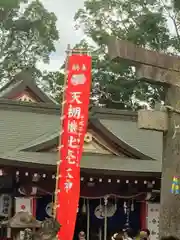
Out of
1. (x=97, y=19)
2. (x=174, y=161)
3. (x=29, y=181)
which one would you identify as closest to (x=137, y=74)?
(x=174, y=161)

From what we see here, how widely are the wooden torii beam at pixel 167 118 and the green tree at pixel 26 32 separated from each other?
78.6ft

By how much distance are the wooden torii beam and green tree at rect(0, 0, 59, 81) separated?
78.6 ft

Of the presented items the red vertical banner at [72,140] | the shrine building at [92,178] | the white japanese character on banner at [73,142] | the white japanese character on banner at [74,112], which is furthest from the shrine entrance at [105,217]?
the white japanese character on banner at [74,112]

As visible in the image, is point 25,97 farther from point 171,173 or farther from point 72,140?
point 171,173

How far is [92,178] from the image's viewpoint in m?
12.4

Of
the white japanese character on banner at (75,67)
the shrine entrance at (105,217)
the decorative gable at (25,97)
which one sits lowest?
the shrine entrance at (105,217)

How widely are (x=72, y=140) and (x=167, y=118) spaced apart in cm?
341

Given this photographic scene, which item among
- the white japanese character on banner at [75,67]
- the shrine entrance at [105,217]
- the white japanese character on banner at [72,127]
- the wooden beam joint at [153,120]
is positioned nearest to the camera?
the wooden beam joint at [153,120]

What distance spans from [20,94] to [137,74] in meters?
9.81

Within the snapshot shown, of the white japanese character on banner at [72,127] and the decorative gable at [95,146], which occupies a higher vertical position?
the white japanese character on banner at [72,127]

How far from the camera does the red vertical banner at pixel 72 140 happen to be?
36.3 feet

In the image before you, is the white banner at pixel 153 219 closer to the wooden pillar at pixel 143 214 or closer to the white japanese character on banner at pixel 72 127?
the wooden pillar at pixel 143 214

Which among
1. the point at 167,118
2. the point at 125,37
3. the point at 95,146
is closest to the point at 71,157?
the point at 95,146

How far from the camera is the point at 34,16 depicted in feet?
106
